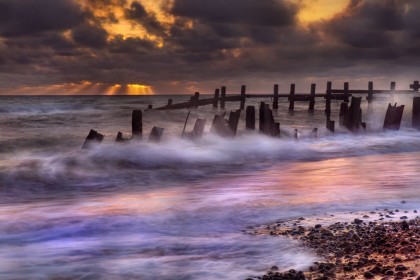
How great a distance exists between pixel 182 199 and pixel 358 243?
13.5 ft

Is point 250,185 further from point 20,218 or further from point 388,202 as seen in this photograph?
point 20,218

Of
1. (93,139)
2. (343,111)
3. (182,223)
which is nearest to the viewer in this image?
(182,223)

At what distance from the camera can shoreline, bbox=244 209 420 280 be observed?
3773 mm

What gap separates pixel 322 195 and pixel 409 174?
319cm

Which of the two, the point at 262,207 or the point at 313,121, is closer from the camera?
the point at 262,207

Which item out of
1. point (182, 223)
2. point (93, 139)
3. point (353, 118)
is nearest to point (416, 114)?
point (353, 118)

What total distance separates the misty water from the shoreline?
0.19m

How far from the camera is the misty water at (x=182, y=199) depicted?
4.65 m

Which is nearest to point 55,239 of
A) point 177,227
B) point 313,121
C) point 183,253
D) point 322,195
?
point 177,227

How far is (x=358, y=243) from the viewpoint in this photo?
454 centimetres

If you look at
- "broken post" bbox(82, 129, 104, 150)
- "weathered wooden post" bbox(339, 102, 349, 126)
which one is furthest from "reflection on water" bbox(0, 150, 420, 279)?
"weathered wooden post" bbox(339, 102, 349, 126)

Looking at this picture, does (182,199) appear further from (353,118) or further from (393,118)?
(393,118)

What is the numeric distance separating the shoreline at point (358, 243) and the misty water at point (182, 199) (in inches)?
7.6

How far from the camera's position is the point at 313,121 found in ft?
104
